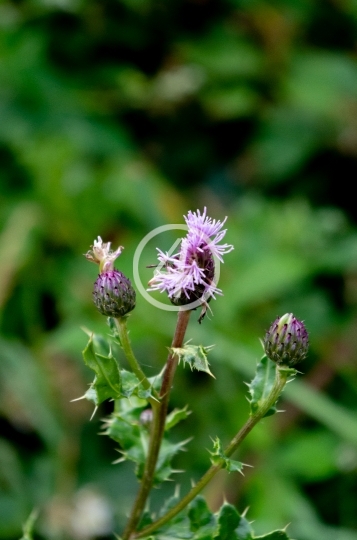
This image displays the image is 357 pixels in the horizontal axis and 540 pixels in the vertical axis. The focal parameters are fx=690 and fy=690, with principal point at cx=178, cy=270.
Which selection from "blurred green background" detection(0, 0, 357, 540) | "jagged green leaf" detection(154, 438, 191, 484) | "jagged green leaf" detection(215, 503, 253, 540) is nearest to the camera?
"jagged green leaf" detection(215, 503, 253, 540)

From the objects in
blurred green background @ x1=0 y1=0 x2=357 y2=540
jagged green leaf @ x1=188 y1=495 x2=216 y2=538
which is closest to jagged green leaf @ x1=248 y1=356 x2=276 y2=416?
jagged green leaf @ x1=188 y1=495 x2=216 y2=538

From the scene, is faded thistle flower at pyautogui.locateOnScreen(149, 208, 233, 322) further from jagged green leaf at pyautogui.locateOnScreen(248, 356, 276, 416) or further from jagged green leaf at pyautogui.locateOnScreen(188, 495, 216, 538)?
jagged green leaf at pyautogui.locateOnScreen(188, 495, 216, 538)

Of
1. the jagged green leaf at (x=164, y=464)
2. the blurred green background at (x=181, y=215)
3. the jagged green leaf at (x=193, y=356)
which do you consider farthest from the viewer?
the blurred green background at (x=181, y=215)

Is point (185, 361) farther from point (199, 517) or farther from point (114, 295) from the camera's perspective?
point (199, 517)

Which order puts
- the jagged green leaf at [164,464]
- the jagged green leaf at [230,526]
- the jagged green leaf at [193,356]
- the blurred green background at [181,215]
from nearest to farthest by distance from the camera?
1. the jagged green leaf at [193,356]
2. the jagged green leaf at [230,526]
3. the jagged green leaf at [164,464]
4. the blurred green background at [181,215]

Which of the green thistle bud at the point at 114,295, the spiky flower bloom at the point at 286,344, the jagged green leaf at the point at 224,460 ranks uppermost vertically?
the green thistle bud at the point at 114,295

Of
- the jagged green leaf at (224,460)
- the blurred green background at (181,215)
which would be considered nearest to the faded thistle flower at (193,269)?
the jagged green leaf at (224,460)

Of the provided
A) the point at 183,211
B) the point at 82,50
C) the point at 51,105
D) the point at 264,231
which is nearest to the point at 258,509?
the point at 264,231

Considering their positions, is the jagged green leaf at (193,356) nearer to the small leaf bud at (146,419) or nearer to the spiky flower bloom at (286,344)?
the spiky flower bloom at (286,344)
